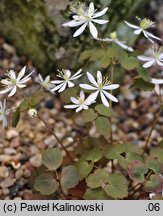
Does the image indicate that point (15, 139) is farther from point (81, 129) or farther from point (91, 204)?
point (91, 204)

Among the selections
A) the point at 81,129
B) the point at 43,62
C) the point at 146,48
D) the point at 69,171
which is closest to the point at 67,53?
the point at 43,62

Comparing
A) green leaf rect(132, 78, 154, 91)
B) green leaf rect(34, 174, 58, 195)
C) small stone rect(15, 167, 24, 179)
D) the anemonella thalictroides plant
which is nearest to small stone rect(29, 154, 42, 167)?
small stone rect(15, 167, 24, 179)

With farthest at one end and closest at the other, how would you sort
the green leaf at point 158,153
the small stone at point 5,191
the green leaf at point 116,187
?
the small stone at point 5,191 → the green leaf at point 158,153 → the green leaf at point 116,187

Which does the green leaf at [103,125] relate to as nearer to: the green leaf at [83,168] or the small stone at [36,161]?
the green leaf at [83,168]

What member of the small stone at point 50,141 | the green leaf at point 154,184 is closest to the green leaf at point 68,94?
the green leaf at point 154,184

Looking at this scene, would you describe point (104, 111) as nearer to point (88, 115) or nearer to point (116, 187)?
point (88, 115)

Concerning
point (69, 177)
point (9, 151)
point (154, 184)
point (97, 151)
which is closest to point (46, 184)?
point (69, 177)
